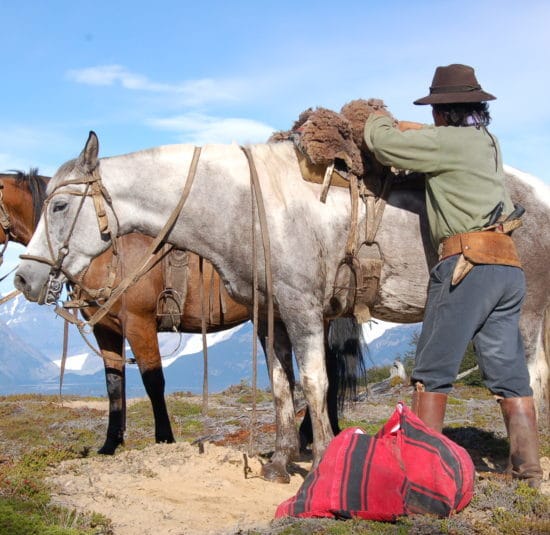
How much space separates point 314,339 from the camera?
5707mm

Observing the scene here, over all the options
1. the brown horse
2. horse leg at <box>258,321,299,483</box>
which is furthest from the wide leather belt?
the brown horse

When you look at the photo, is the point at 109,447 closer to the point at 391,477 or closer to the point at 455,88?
the point at 391,477

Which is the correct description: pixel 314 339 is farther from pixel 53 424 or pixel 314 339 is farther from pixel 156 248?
pixel 53 424

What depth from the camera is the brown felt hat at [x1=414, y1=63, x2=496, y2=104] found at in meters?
5.20

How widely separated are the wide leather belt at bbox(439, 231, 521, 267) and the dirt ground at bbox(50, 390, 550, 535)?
5.52 feet

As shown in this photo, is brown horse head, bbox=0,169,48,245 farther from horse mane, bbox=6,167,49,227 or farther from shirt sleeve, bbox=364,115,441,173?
shirt sleeve, bbox=364,115,441,173

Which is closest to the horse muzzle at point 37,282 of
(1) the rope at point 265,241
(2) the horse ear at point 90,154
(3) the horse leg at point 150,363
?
(2) the horse ear at point 90,154

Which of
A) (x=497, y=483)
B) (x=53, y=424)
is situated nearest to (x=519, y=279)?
(x=497, y=483)

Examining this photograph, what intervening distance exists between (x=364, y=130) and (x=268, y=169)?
81 cm

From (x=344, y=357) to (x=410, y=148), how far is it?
119 inches

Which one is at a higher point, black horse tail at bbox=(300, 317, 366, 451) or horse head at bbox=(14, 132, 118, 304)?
horse head at bbox=(14, 132, 118, 304)

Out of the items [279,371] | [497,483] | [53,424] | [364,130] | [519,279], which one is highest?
[364,130]

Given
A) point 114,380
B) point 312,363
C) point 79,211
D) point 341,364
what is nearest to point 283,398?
point 312,363

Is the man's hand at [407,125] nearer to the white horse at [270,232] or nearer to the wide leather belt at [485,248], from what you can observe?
the white horse at [270,232]
